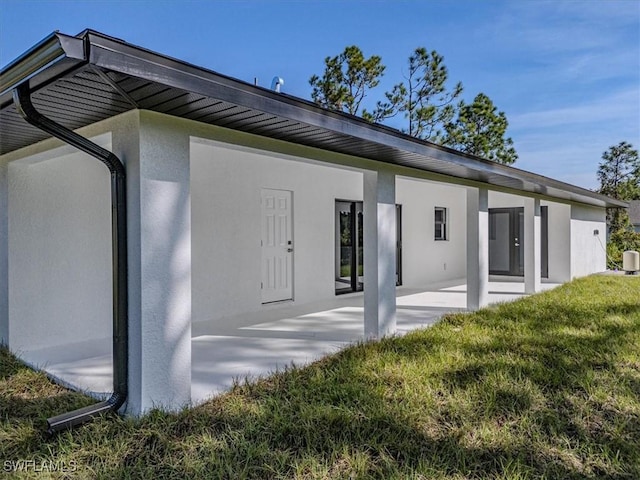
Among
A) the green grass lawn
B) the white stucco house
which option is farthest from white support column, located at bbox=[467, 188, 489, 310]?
the green grass lawn

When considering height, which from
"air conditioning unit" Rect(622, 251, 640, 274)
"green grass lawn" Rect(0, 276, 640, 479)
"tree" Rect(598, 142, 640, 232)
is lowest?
"green grass lawn" Rect(0, 276, 640, 479)

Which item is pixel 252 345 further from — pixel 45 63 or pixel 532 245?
pixel 532 245

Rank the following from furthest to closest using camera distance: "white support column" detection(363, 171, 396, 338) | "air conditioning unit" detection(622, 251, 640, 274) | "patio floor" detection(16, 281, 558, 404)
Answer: "air conditioning unit" detection(622, 251, 640, 274), "white support column" detection(363, 171, 396, 338), "patio floor" detection(16, 281, 558, 404)

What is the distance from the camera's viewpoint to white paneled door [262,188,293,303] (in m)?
8.00

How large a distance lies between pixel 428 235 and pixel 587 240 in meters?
6.05

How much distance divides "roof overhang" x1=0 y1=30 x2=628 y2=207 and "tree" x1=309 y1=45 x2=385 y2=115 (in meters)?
17.3

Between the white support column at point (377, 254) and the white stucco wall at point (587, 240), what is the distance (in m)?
9.23

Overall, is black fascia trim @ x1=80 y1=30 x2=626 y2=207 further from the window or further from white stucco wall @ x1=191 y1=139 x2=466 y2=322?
the window

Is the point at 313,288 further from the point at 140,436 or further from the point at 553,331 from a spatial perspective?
the point at 140,436

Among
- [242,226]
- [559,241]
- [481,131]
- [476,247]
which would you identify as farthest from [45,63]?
[481,131]

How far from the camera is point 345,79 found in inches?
858

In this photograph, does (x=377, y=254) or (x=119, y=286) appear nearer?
(x=119, y=286)

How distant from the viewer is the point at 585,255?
1419cm

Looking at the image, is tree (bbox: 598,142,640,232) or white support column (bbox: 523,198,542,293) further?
tree (bbox: 598,142,640,232)
